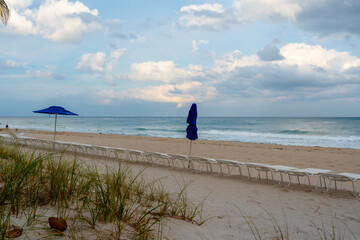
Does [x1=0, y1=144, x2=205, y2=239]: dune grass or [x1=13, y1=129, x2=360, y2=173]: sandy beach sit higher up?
[x1=0, y1=144, x2=205, y2=239]: dune grass

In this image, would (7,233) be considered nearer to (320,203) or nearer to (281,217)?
(281,217)

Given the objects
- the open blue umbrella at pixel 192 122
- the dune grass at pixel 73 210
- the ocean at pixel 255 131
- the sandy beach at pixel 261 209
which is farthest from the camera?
the ocean at pixel 255 131

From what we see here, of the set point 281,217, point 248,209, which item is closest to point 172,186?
point 248,209

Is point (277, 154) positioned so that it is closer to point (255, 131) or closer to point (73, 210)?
point (73, 210)

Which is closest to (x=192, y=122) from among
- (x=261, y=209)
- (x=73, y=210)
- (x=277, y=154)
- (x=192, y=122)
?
(x=192, y=122)

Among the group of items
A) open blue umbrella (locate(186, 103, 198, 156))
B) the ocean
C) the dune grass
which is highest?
open blue umbrella (locate(186, 103, 198, 156))

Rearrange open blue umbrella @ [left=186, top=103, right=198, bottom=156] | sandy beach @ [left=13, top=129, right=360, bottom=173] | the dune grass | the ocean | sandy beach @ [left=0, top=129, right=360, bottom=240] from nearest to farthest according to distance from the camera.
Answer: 1. the dune grass
2. sandy beach @ [left=0, top=129, right=360, bottom=240]
3. open blue umbrella @ [left=186, top=103, right=198, bottom=156]
4. sandy beach @ [left=13, top=129, right=360, bottom=173]
5. the ocean

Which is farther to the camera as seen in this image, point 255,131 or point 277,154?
point 255,131

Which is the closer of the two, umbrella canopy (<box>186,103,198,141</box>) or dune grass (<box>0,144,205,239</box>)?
dune grass (<box>0,144,205,239</box>)

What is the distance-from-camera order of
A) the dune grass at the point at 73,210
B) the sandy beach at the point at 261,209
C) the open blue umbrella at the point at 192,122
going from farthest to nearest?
the open blue umbrella at the point at 192,122 → the sandy beach at the point at 261,209 → the dune grass at the point at 73,210

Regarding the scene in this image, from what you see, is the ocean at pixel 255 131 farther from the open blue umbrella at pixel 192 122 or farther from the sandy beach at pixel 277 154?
the open blue umbrella at pixel 192 122

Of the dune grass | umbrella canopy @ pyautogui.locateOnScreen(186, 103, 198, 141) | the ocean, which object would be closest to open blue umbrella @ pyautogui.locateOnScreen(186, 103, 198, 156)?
umbrella canopy @ pyautogui.locateOnScreen(186, 103, 198, 141)

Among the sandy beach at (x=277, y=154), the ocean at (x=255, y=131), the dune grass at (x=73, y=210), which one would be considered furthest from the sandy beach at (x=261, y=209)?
the ocean at (x=255, y=131)

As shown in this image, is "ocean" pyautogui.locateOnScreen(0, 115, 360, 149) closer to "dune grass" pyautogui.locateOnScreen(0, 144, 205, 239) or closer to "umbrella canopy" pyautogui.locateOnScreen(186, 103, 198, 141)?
"umbrella canopy" pyautogui.locateOnScreen(186, 103, 198, 141)
